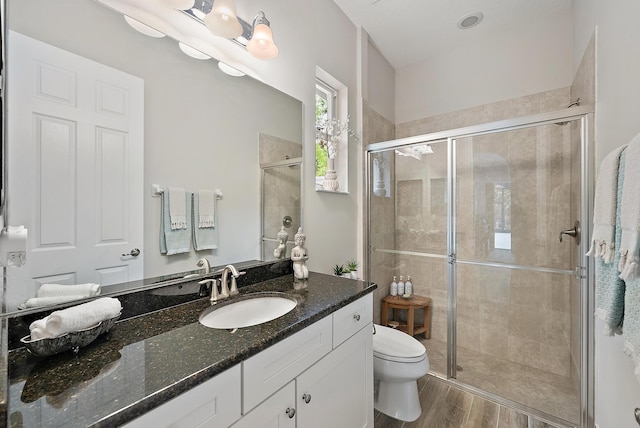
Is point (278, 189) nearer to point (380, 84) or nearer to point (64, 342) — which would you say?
point (64, 342)

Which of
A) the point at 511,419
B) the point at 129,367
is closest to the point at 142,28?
the point at 129,367

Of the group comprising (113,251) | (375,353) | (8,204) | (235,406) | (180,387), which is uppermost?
(8,204)

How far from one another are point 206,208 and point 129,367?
717 millimetres

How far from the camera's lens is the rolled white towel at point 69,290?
83cm

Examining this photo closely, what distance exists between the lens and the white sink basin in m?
1.12

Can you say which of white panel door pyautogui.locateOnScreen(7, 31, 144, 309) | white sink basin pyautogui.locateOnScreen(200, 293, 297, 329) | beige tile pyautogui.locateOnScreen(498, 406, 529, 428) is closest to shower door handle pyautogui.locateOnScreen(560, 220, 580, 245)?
beige tile pyautogui.locateOnScreen(498, 406, 529, 428)

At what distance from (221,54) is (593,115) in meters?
2.05

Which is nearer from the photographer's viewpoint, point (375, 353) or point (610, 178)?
point (610, 178)

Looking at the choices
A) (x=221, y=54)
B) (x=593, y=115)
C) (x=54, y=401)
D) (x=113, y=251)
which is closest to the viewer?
(x=54, y=401)

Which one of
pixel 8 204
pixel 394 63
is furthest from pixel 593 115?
pixel 8 204

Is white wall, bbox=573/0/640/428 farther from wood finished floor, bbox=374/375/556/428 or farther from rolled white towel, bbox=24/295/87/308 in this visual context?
rolled white towel, bbox=24/295/87/308

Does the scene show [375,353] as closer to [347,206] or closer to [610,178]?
[347,206]

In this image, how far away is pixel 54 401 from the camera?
0.55m

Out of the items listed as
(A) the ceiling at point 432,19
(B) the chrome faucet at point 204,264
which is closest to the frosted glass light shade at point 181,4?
(B) the chrome faucet at point 204,264
